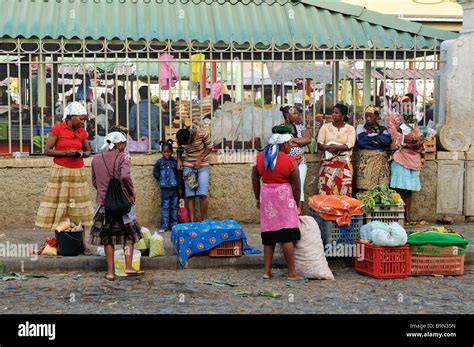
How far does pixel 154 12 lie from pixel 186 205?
16.2ft

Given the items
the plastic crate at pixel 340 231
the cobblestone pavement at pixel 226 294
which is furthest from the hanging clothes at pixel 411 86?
the cobblestone pavement at pixel 226 294

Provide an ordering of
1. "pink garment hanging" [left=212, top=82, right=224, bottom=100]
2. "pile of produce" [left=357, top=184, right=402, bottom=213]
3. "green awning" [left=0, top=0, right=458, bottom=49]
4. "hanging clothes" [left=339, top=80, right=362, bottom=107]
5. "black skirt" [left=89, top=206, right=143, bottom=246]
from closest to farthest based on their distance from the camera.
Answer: "black skirt" [left=89, top=206, right=143, bottom=246] < "pile of produce" [left=357, top=184, right=402, bottom=213] < "pink garment hanging" [left=212, top=82, right=224, bottom=100] < "hanging clothes" [left=339, top=80, right=362, bottom=107] < "green awning" [left=0, top=0, right=458, bottom=49]

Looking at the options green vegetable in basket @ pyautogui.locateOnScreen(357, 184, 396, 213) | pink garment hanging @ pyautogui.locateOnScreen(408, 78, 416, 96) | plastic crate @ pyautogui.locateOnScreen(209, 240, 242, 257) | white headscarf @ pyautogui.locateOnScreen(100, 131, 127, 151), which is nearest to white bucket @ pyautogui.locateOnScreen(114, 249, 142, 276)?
plastic crate @ pyautogui.locateOnScreen(209, 240, 242, 257)

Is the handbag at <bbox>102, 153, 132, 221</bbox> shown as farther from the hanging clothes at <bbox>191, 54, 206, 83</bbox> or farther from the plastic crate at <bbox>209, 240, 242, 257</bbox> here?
the hanging clothes at <bbox>191, 54, 206, 83</bbox>

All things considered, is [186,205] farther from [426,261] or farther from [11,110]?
[426,261]

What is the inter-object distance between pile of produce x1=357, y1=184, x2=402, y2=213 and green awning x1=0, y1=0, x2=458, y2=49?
4.77 m

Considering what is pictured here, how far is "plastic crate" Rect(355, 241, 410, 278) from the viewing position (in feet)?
30.8

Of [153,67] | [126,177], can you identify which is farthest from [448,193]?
[126,177]

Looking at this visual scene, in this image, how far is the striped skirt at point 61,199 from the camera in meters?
9.98

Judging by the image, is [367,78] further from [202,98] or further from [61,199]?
[61,199]

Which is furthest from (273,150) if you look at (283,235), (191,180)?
(191,180)

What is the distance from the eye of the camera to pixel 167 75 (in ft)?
40.9

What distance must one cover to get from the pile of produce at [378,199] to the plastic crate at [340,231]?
17cm

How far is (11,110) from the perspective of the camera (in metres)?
12.3
